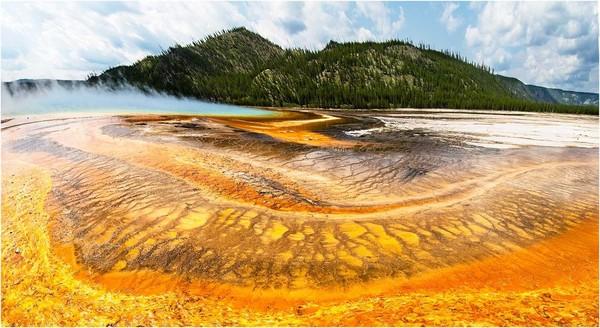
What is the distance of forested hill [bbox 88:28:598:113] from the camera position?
86.8m

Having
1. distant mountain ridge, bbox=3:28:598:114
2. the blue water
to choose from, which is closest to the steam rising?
the blue water

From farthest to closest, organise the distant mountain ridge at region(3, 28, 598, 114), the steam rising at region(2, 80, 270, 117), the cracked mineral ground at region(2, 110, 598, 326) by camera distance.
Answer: the distant mountain ridge at region(3, 28, 598, 114) < the steam rising at region(2, 80, 270, 117) < the cracked mineral ground at region(2, 110, 598, 326)

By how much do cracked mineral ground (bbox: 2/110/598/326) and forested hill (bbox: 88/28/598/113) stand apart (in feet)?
238

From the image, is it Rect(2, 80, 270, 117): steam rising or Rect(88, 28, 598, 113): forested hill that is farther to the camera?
Rect(88, 28, 598, 113): forested hill

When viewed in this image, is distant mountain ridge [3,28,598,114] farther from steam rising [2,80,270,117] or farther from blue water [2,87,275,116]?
blue water [2,87,275,116]

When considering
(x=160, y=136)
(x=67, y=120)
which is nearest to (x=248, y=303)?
(x=160, y=136)

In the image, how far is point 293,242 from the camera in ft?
19.3

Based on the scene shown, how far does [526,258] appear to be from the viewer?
559 centimetres

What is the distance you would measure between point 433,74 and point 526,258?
408ft

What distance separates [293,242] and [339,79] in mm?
107623

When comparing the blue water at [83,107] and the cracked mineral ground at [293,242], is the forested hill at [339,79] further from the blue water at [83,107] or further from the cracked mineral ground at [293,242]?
the cracked mineral ground at [293,242]

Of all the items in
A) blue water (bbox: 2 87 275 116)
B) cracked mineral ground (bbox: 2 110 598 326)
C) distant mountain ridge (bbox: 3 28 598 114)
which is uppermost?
distant mountain ridge (bbox: 3 28 598 114)

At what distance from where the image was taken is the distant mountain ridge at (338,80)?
86.6 m

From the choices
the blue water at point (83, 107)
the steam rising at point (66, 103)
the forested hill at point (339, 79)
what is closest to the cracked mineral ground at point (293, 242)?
the blue water at point (83, 107)
